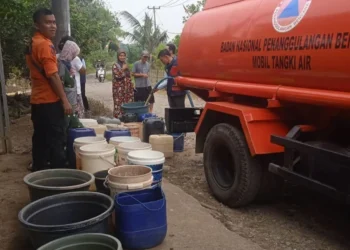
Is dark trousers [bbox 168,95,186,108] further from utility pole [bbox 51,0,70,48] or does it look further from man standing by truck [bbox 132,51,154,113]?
utility pole [bbox 51,0,70,48]

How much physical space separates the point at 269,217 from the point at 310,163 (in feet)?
3.45

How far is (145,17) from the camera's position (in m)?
27.8

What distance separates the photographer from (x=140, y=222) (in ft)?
9.65

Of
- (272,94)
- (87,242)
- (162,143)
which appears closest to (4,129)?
(162,143)

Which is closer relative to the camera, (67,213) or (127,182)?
(67,213)

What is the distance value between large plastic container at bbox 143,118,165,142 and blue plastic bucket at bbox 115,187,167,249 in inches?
133

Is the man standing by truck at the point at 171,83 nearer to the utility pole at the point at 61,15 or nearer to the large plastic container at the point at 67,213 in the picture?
the utility pole at the point at 61,15

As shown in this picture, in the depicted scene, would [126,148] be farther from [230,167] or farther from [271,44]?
[271,44]

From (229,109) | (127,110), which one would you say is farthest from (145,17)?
(229,109)

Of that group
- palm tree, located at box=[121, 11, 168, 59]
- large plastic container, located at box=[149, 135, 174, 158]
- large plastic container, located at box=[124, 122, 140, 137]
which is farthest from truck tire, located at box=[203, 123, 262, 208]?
palm tree, located at box=[121, 11, 168, 59]

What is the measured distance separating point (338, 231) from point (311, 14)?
2050 millimetres

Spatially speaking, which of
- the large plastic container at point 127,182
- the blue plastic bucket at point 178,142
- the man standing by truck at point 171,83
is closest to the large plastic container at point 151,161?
the large plastic container at point 127,182

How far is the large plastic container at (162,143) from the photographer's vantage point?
20.0 feet

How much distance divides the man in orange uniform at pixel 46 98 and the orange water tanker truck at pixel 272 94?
5.53 feet
